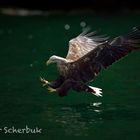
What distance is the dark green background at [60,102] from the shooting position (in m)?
10.9

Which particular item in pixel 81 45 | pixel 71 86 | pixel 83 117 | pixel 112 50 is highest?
pixel 81 45

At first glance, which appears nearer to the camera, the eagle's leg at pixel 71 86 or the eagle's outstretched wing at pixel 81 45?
the eagle's leg at pixel 71 86

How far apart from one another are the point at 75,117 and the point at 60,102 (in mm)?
1267

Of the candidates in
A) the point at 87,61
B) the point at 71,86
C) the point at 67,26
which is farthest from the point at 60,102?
the point at 67,26

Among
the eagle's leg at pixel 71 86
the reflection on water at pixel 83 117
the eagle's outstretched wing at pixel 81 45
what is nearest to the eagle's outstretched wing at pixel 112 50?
the eagle's leg at pixel 71 86

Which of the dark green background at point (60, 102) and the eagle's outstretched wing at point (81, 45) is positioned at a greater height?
the eagle's outstretched wing at point (81, 45)

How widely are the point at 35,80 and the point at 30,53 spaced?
5221 mm

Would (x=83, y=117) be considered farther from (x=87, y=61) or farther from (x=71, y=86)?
(x=87, y=61)

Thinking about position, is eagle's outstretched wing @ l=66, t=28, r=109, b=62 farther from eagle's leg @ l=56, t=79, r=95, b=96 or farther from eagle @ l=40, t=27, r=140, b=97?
eagle's leg @ l=56, t=79, r=95, b=96

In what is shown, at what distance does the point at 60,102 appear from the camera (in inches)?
515

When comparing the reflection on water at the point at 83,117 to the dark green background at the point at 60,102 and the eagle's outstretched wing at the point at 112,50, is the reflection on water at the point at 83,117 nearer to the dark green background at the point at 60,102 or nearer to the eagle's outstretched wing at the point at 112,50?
the dark green background at the point at 60,102

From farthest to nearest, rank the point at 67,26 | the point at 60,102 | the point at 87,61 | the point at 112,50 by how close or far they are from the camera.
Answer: the point at 67,26 → the point at 60,102 → the point at 87,61 → the point at 112,50

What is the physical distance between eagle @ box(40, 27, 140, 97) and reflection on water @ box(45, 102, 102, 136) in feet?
1.42

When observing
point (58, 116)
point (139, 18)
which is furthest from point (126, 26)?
point (58, 116)
